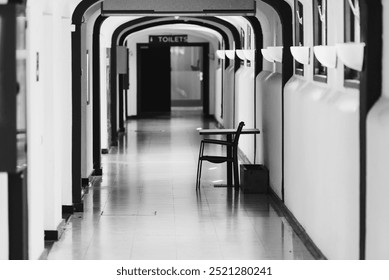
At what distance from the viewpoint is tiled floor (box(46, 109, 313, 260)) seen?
9.06m

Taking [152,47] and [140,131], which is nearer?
[140,131]

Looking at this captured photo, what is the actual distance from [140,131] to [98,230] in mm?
14698

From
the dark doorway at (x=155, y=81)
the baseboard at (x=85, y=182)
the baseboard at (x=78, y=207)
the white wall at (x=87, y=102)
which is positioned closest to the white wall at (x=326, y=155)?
the baseboard at (x=78, y=207)

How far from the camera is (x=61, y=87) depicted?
1080cm

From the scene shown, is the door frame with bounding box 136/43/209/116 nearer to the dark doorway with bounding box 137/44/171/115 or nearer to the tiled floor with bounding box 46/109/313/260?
the dark doorway with bounding box 137/44/171/115

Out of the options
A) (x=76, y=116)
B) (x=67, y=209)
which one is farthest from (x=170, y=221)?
(x=76, y=116)

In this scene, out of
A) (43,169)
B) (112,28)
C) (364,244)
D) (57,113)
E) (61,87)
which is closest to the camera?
(364,244)

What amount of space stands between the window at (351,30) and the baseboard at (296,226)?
1.69 m

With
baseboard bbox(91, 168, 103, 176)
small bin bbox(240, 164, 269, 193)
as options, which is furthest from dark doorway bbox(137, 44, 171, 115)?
small bin bbox(240, 164, 269, 193)

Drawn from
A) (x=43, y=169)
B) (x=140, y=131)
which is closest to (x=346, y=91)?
(x=43, y=169)

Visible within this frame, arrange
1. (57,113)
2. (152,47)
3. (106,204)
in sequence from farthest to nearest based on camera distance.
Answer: (152,47) → (106,204) → (57,113)

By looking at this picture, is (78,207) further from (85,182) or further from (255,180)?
(255,180)

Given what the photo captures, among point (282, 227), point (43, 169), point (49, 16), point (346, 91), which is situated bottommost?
point (282, 227)
